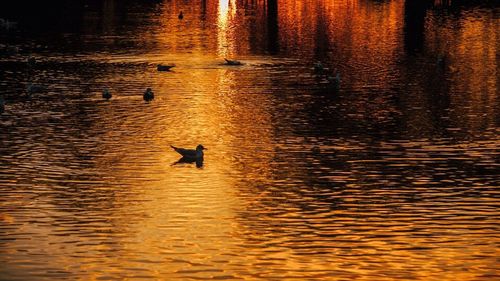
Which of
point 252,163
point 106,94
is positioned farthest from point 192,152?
point 106,94

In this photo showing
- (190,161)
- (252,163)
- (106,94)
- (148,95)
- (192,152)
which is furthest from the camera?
(106,94)

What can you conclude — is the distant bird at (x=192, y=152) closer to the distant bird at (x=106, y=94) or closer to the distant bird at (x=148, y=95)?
the distant bird at (x=148, y=95)

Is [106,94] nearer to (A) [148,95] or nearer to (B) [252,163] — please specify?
(A) [148,95]

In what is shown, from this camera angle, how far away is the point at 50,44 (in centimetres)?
10012

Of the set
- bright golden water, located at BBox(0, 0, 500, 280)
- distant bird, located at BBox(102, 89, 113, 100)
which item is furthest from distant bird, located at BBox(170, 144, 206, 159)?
distant bird, located at BBox(102, 89, 113, 100)

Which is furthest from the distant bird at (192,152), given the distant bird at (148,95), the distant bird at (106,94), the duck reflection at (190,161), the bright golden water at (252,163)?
the distant bird at (106,94)

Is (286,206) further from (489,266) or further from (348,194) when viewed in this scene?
(489,266)

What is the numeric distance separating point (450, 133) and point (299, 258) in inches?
962

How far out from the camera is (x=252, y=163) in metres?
48.8

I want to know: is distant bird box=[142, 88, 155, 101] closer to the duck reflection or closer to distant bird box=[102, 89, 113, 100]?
distant bird box=[102, 89, 113, 100]

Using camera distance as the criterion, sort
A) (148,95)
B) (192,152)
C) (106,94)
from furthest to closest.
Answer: (106,94) → (148,95) → (192,152)

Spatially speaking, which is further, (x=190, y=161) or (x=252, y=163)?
(x=190, y=161)

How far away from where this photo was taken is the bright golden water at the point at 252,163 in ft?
110

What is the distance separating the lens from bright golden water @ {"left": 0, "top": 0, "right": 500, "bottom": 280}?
110 ft
